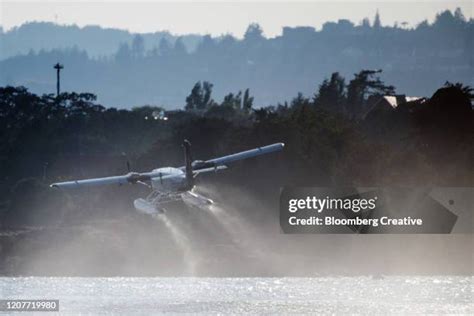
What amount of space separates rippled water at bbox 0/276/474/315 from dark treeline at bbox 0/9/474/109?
489 inches

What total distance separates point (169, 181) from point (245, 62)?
3397cm

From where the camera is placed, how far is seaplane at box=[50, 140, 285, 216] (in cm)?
4819

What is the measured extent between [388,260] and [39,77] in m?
19.7

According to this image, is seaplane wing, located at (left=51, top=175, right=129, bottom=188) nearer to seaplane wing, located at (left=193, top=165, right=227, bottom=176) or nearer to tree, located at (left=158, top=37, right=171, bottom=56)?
seaplane wing, located at (left=193, top=165, right=227, bottom=176)

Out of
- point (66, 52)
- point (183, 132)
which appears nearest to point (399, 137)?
point (183, 132)

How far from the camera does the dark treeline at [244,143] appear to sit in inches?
2242

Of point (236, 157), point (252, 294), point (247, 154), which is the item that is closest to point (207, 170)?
point (236, 157)

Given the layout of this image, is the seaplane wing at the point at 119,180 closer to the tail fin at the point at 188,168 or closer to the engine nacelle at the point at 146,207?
the engine nacelle at the point at 146,207

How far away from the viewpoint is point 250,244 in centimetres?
5947

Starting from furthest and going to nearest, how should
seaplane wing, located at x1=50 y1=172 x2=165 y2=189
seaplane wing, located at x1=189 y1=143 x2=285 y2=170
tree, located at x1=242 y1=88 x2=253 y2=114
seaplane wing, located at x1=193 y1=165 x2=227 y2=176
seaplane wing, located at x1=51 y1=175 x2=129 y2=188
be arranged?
tree, located at x1=242 y1=88 x2=253 y2=114, seaplane wing, located at x1=189 y1=143 x2=285 y2=170, seaplane wing, located at x1=193 y1=165 x2=227 y2=176, seaplane wing, located at x1=51 y1=175 x2=129 y2=188, seaplane wing, located at x1=50 y1=172 x2=165 y2=189

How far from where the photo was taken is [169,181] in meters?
48.6

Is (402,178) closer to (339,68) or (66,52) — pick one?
(339,68)

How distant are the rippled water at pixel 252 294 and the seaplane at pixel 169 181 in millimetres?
2879

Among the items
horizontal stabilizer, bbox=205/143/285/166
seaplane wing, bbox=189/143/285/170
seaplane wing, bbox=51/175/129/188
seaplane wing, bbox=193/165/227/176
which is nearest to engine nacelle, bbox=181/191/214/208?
seaplane wing, bbox=193/165/227/176
